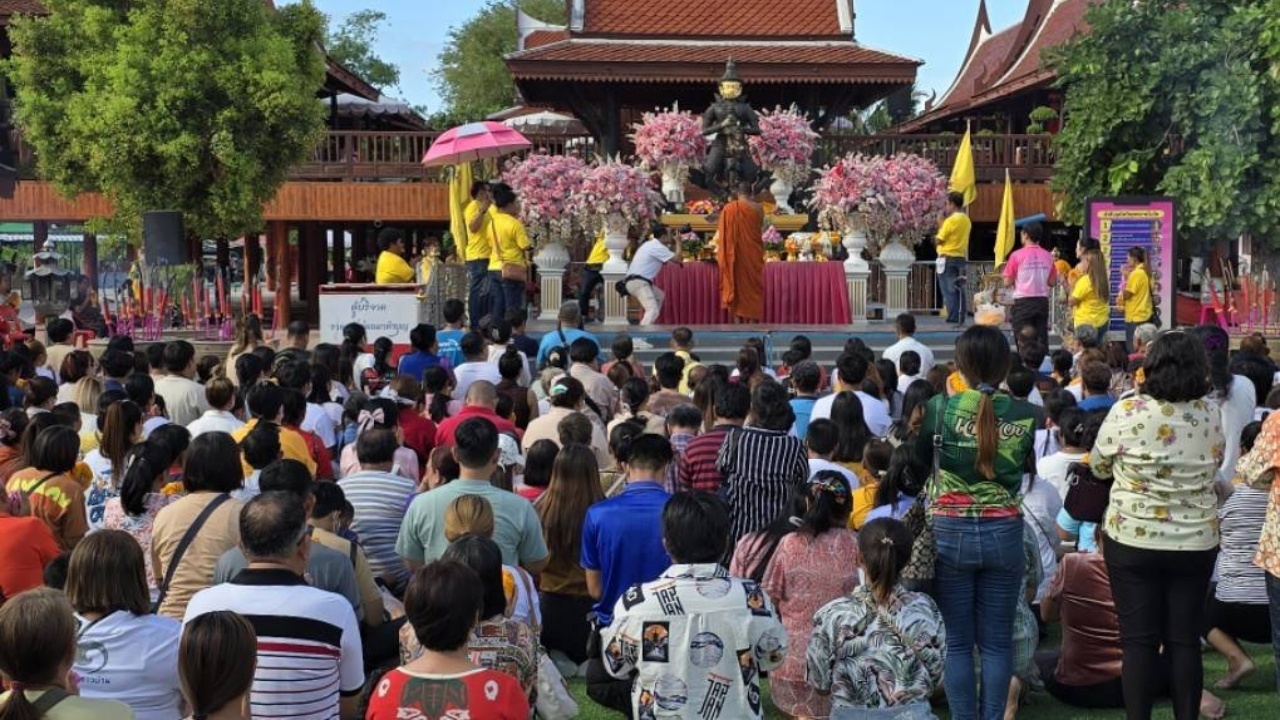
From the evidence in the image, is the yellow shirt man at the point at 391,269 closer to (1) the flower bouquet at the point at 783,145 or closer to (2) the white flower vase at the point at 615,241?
(2) the white flower vase at the point at 615,241

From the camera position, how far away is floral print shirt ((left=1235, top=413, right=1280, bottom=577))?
5.90m

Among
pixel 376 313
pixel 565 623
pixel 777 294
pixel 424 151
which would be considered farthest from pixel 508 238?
pixel 424 151

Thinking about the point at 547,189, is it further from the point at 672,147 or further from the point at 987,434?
the point at 987,434

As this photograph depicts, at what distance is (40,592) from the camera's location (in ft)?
13.2

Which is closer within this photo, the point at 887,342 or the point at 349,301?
the point at 349,301

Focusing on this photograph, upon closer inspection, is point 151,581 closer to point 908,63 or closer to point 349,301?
point 349,301

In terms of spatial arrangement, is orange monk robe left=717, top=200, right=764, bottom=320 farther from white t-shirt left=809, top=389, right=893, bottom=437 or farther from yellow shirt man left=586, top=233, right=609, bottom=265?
white t-shirt left=809, top=389, right=893, bottom=437

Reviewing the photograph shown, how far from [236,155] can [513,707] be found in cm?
1892

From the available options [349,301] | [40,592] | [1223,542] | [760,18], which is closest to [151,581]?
[40,592]

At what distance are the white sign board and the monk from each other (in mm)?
3725

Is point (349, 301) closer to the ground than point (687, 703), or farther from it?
farther from it

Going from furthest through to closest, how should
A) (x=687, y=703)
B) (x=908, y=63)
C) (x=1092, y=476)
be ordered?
1. (x=908, y=63)
2. (x=1092, y=476)
3. (x=687, y=703)

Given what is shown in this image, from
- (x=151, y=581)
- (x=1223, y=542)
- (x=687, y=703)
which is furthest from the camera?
(x=1223, y=542)

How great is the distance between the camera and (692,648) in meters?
4.80
